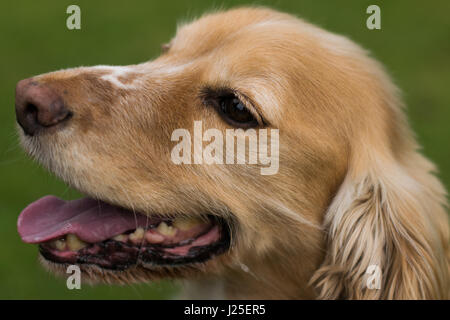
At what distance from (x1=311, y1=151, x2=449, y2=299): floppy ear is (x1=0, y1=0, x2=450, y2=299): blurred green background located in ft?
12.9

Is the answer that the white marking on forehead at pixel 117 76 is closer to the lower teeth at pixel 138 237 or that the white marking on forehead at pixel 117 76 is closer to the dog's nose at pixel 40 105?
the dog's nose at pixel 40 105

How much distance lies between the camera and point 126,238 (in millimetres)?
3549

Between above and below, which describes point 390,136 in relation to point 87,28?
below

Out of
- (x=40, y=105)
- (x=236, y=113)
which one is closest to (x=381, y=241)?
(x=236, y=113)

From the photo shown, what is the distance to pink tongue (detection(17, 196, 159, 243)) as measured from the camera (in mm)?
3553

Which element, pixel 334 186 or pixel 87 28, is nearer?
pixel 334 186

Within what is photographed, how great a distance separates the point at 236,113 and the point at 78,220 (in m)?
1.08

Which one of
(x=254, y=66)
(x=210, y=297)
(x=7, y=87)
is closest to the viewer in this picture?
(x=254, y=66)

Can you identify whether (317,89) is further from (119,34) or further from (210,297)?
(119,34)

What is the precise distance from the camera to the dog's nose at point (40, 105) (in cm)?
337

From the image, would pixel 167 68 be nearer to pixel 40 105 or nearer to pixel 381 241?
pixel 40 105

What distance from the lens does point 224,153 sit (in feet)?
11.2
